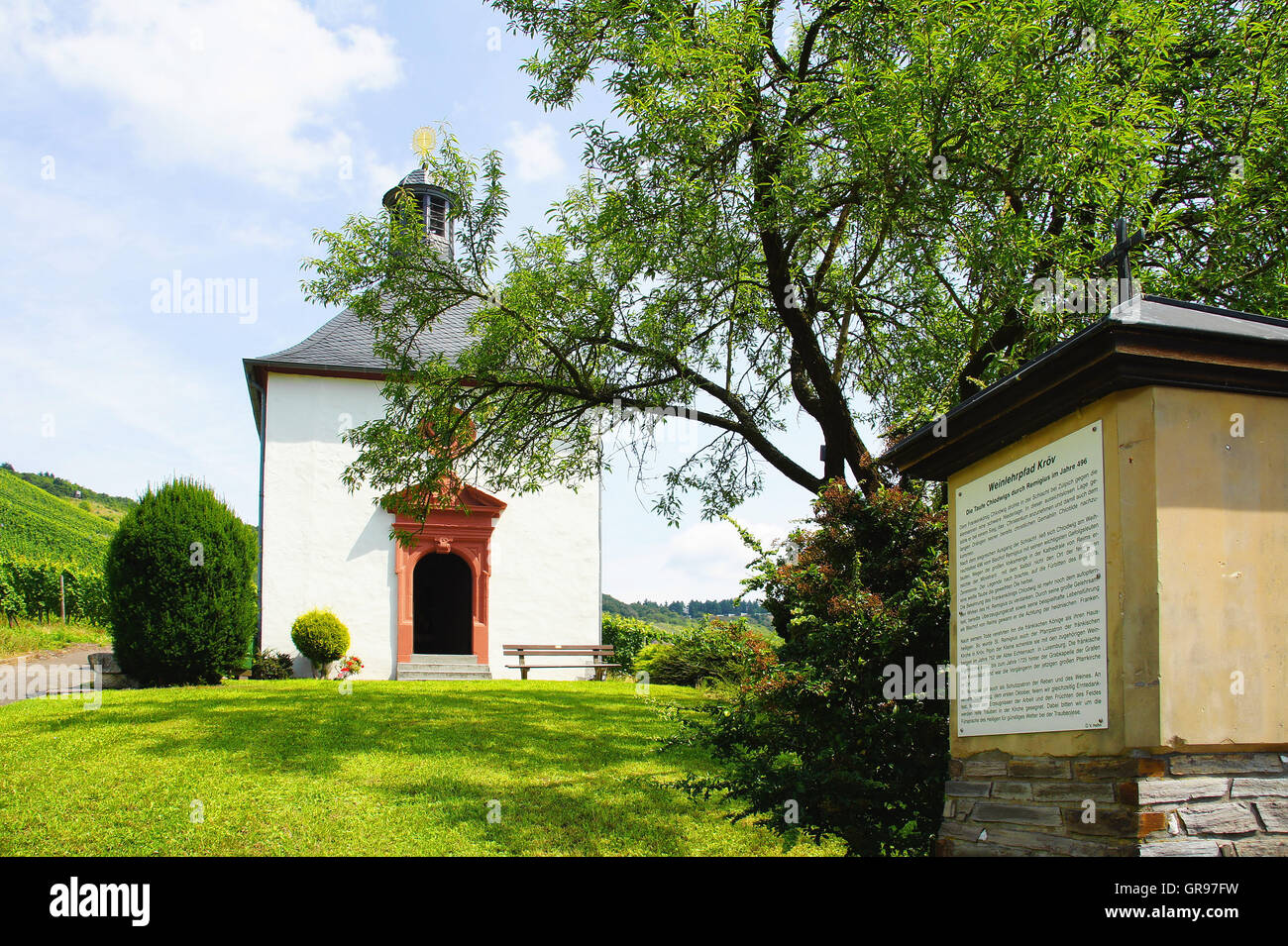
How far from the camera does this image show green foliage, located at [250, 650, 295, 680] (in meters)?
19.8

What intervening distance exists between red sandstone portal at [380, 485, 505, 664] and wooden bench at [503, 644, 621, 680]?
3.03ft

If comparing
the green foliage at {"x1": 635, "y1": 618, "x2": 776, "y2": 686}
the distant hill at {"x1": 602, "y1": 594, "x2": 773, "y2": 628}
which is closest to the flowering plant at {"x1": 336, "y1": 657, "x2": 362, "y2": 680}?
the green foliage at {"x1": 635, "y1": 618, "x2": 776, "y2": 686}

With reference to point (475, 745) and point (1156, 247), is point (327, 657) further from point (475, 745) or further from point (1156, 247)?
point (1156, 247)

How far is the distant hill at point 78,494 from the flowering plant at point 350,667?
4442cm

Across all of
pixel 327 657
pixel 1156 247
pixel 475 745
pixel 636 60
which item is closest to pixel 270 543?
pixel 327 657

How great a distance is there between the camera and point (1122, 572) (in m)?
4.63

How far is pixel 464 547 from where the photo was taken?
23094 mm

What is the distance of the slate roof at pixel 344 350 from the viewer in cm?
2234

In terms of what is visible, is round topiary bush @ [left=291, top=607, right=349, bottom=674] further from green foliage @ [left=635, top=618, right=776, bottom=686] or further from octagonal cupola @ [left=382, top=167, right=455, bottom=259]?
green foliage @ [left=635, top=618, right=776, bottom=686]

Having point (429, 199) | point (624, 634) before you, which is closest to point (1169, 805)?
point (624, 634)

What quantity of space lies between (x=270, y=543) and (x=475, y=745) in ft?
41.7

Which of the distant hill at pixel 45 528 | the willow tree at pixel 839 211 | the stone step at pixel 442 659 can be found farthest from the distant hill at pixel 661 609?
the willow tree at pixel 839 211

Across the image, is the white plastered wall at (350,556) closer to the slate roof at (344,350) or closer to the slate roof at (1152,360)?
the slate roof at (344,350)

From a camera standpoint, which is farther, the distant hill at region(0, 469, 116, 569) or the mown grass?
the distant hill at region(0, 469, 116, 569)
